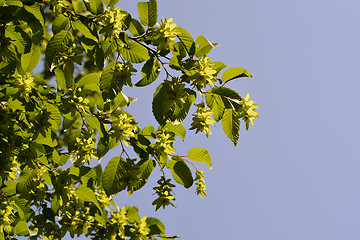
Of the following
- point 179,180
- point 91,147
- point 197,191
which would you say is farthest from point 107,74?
point 197,191

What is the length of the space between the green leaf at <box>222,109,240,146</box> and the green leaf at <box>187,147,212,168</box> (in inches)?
12.8

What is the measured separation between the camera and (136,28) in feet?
7.98

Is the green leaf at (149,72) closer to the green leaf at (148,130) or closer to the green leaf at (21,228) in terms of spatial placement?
the green leaf at (148,130)

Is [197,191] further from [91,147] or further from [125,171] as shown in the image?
[91,147]

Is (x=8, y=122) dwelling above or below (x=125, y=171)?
above

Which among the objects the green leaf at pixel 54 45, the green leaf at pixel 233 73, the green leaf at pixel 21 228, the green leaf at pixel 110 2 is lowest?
the green leaf at pixel 21 228

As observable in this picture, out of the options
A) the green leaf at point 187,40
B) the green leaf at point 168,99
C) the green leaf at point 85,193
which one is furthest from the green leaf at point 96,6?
the green leaf at point 85,193

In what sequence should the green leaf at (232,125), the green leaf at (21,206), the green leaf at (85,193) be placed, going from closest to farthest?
the green leaf at (232,125) < the green leaf at (85,193) < the green leaf at (21,206)

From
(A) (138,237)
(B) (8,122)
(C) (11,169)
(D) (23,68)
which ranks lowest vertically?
(A) (138,237)

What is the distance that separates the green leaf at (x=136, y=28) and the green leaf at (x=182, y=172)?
0.89 metres

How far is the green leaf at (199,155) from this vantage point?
266 centimetres

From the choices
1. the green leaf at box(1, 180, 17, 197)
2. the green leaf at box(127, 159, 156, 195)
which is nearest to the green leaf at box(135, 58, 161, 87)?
the green leaf at box(127, 159, 156, 195)

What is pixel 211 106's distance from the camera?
2451 mm

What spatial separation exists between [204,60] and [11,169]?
1905mm
